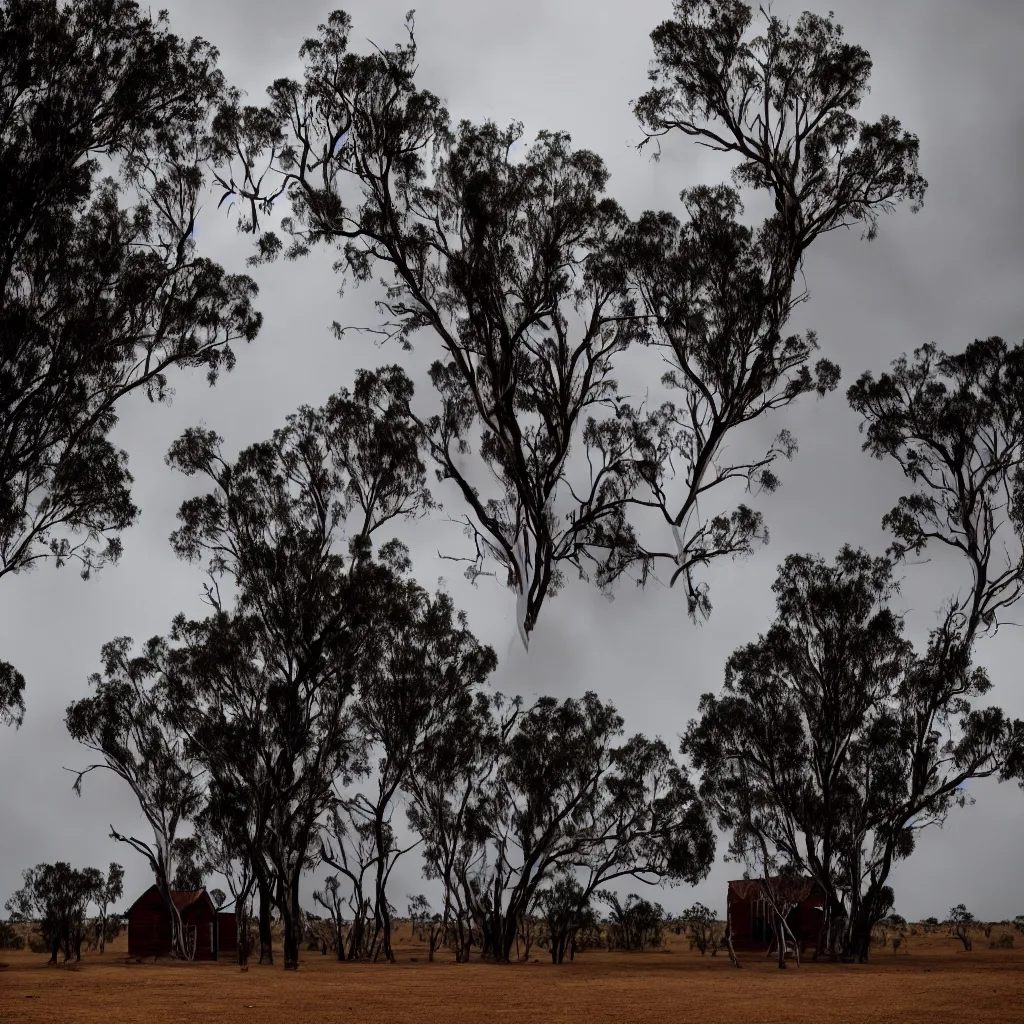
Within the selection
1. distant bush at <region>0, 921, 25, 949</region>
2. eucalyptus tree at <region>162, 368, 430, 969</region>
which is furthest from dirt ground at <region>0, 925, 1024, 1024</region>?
distant bush at <region>0, 921, 25, 949</region>

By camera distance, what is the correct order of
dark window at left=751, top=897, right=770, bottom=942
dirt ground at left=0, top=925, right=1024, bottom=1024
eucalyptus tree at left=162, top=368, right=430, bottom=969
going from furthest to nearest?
dark window at left=751, top=897, right=770, bottom=942, eucalyptus tree at left=162, top=368, right=430, bottom=969, dirt ground at left=0, top=925, right=1024, bottom=1024

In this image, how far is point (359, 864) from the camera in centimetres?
3206

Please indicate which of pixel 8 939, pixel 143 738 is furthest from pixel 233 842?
pixel 8 939

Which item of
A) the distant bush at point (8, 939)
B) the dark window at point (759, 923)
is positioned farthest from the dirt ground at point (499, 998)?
the distant bush at point (8, 939)

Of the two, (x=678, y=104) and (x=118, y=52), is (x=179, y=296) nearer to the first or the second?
(x=118, y=52)

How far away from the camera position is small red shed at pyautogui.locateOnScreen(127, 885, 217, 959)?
37156 millimetres

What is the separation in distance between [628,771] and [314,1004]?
17822 mm

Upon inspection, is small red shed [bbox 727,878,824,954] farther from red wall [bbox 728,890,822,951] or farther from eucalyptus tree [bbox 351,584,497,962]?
eucalyptus tree [bbox 351,584,497,962]

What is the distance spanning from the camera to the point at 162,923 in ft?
123

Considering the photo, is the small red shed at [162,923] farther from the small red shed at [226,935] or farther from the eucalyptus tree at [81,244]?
the eucalyptus tree at [81,244]

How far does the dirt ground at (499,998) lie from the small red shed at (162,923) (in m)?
17.1

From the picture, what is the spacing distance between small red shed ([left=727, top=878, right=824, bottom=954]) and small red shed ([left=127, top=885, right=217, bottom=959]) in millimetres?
18142

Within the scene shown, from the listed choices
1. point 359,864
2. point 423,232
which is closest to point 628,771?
point 359,864

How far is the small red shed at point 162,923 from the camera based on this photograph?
3716cm
